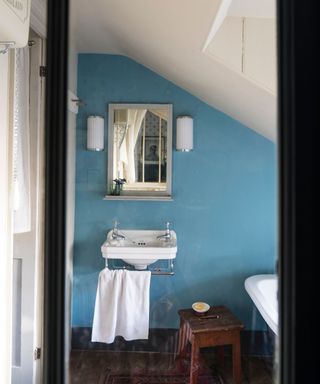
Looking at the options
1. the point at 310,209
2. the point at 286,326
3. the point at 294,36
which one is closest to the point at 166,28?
the point at 294,36

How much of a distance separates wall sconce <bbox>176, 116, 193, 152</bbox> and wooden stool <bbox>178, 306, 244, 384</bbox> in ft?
3.86

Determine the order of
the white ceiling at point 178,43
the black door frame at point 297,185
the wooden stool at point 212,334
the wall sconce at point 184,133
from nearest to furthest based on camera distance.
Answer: the black door frame at point 297,185 → the white ceiling at point 178,43 → the wooden stool at point 212,334 → the wall sconce at point 184,133

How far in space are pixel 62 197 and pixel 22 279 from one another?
4.74ft

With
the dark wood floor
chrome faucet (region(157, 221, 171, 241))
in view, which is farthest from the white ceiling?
the dark wood floor

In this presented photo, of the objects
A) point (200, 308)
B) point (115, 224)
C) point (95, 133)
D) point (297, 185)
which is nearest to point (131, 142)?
point (95, 133)

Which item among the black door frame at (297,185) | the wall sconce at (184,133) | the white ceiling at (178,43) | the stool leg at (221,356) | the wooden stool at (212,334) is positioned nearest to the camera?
the black door frame at (297,185)

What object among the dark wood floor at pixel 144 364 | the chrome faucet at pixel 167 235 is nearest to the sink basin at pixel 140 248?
the chrome faucet at pixel 167 235

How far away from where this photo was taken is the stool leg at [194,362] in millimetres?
2133

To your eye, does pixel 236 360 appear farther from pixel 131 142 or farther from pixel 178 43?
pixel 178 43

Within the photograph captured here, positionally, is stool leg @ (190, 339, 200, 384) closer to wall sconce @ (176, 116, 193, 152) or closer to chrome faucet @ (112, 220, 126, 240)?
chrome faucet @ (112, 220, 126, 240)

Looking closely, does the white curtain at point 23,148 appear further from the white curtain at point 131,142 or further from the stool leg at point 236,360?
the stool leg at point 236,360

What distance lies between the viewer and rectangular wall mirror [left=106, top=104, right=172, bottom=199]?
255 centimetres

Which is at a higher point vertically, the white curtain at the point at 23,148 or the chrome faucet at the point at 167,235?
the white curtain at the point at 23,148

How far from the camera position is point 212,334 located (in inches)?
83.4
